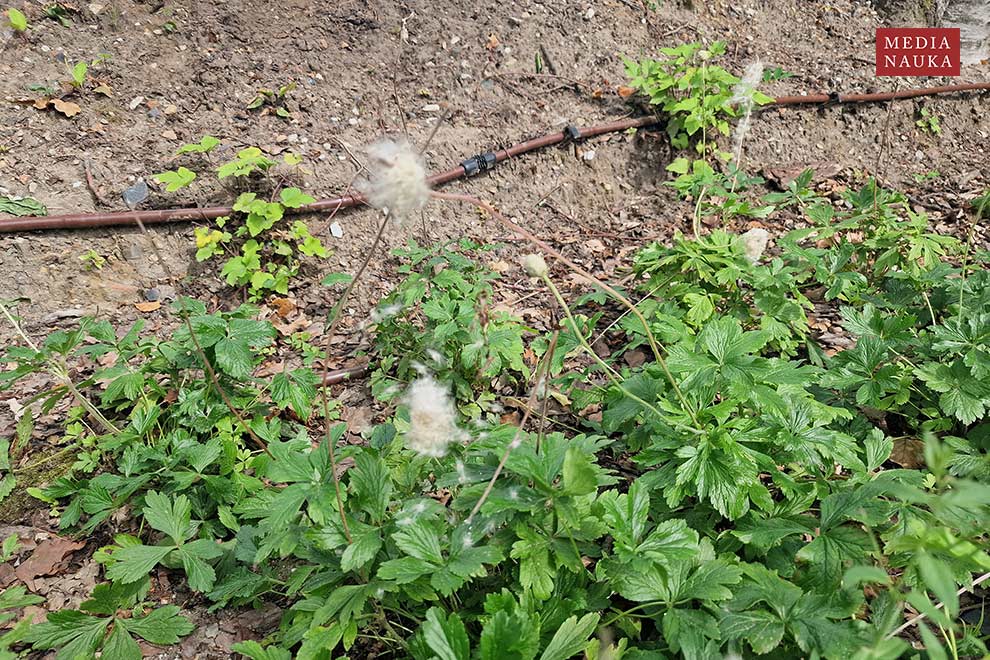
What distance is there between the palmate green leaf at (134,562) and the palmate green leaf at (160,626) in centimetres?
11

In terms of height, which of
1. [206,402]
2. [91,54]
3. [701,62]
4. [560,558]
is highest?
[91,54]

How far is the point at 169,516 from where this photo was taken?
5.37ft

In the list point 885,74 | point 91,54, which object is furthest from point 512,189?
point 885,74

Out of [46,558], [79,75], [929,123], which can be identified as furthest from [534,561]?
[929,123]

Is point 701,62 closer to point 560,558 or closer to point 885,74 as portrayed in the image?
point 885,74

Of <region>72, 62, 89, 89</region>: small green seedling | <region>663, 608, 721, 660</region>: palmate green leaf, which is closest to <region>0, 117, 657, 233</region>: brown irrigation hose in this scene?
<region>72, 62, 89, 89</region>: small green seedling

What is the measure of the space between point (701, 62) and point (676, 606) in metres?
3.95

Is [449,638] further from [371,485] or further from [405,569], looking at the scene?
[371,485]

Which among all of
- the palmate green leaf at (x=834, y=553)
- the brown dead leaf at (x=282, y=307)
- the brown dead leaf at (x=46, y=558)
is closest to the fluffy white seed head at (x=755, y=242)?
the palmate green leaf at (x=834, y=553)

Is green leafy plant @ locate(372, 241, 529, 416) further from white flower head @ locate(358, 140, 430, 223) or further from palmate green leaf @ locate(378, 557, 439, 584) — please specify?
white flower head @ locate(358, 140, 430, 223)

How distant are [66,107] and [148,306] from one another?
159 cm

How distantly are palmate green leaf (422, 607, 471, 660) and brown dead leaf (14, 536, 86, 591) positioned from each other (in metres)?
1.51

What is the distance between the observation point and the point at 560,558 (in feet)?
4.12

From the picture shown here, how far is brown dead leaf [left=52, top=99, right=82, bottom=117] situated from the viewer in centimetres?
347
